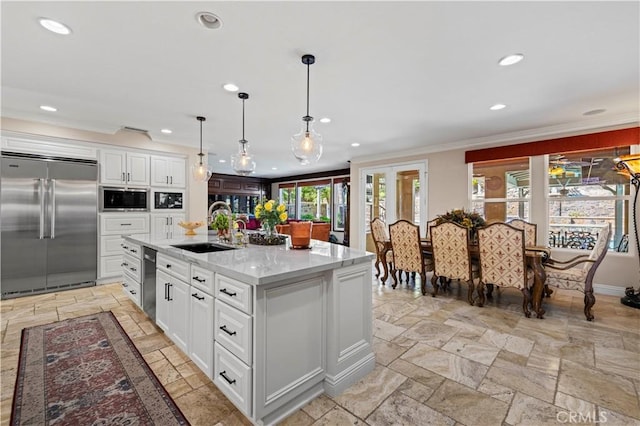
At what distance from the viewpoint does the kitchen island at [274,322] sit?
153cm

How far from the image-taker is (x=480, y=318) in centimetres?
313

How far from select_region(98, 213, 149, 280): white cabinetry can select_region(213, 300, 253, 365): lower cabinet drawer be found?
12.6ft

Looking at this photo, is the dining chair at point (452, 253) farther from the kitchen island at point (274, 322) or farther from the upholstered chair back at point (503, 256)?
the kitchen island at point (274, 322)

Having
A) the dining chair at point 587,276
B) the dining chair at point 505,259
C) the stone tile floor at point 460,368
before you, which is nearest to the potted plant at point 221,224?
the stone tile floor at point 460,368

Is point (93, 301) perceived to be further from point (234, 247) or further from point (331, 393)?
point (331, 393)

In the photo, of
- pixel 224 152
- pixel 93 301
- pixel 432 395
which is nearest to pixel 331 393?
pixel 432 395

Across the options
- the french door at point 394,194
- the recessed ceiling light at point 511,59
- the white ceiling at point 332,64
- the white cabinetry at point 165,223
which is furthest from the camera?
the french door at point 394,194

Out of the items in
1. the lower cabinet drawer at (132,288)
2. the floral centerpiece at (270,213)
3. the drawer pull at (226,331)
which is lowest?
the lower cabinet drawer at (132,288)

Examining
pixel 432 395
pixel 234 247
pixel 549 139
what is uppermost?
pixel 549 139

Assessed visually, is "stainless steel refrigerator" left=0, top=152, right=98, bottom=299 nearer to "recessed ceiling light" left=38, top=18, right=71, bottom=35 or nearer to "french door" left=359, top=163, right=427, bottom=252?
"recessed ceiling light" left=38, top=18, right=71, bottom=35

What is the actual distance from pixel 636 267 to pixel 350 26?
4997 millimetres

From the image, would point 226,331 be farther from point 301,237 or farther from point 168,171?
point 168,171

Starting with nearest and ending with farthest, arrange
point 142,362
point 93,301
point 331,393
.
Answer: point 331,393, point 142,362, point 93,301

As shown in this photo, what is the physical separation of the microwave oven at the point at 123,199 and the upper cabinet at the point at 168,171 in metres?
0.30
